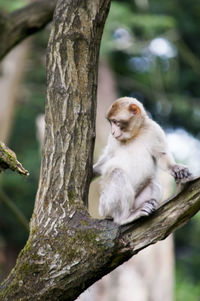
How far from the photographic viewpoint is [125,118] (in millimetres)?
4453

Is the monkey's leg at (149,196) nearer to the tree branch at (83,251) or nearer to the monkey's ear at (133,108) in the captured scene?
the tree branch at (83,251)

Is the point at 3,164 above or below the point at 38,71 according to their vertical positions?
below

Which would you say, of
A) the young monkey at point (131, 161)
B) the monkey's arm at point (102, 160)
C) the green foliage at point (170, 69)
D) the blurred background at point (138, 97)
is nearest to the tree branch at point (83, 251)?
the young monkey at point (131, 161)

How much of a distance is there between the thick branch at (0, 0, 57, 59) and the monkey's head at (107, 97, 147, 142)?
1855mm

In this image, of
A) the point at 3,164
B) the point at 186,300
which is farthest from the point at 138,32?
the point at 3,164

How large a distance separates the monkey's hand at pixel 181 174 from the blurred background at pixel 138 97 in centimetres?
506

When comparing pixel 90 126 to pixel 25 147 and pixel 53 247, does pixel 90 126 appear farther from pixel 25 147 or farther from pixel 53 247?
pixel 25 147

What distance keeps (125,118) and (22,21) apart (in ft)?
6.81

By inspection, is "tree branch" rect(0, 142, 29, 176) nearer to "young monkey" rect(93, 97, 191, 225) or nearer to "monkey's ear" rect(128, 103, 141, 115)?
"young monkey" rect(93, 97, 191, 225)

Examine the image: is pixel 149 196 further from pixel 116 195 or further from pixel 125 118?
pixel 125 118

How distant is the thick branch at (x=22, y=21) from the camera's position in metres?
5.72

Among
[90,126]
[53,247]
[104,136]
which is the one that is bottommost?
[53,247]

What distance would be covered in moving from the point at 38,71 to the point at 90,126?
44.2 ft

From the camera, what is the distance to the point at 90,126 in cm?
391
